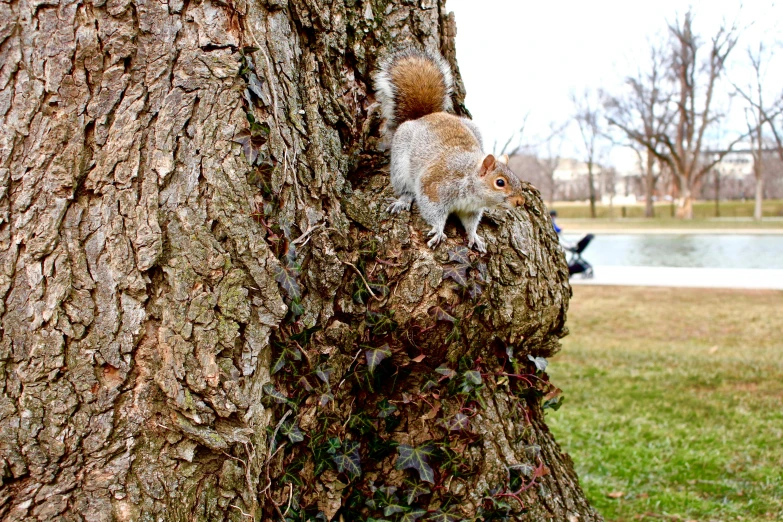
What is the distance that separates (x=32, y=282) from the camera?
1.38 m

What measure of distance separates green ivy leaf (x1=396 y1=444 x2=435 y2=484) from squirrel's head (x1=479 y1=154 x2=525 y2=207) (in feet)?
2.62

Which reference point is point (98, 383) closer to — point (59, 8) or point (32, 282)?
point (32, 282)

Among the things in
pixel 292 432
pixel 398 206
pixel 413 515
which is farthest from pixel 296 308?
pixel 413 515

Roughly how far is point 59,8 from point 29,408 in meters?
0.87

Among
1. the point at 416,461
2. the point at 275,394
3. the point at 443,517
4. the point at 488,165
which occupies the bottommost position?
the point at 443,517

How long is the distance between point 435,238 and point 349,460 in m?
0.66

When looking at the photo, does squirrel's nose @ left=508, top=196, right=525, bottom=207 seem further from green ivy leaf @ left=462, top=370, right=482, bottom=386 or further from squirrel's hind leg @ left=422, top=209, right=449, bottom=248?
green ivy leaf @ left=462, top=370, right=482, bottom=386

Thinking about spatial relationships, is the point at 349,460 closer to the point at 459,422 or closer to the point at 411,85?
the point at 459,422

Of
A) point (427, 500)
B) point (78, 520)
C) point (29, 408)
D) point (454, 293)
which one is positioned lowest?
point (427, 500)

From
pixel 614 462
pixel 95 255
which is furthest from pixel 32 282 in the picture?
pixel 614 462

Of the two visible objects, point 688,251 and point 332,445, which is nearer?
point 332,445

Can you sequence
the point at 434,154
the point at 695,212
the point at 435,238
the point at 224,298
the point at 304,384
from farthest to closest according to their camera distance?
1. the point at 695,212
2. the point at 434,154
3. the point at 435,238
4. the point at 304,384
5. the point at 224,298

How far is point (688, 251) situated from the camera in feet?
49.4

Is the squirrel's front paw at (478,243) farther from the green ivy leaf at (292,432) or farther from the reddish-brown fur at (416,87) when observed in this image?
the green ivy leaf at (292,432)
